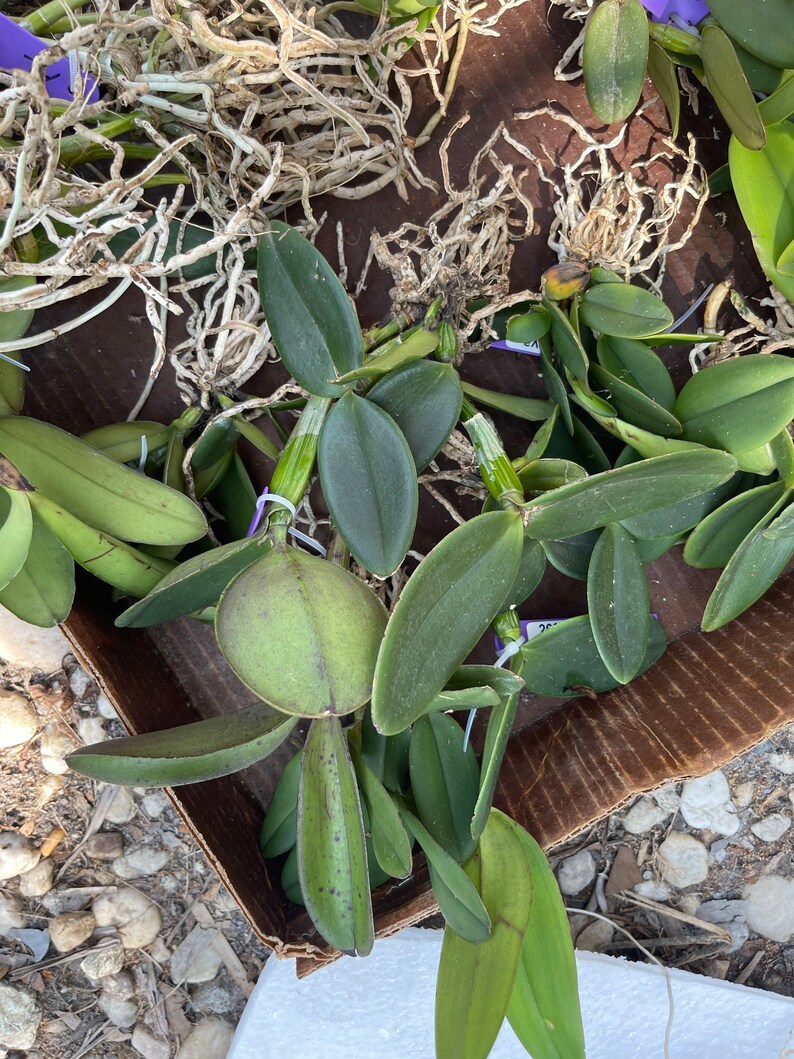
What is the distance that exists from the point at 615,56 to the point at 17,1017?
1.17 meters

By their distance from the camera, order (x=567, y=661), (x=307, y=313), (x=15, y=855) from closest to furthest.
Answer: (x=307, y=313)
(x=567, y=661)
(x=15, y=855)

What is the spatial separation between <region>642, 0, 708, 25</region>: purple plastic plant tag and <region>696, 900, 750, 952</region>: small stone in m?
1.02

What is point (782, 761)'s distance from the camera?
3.52ft

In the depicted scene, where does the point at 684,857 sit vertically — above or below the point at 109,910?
below

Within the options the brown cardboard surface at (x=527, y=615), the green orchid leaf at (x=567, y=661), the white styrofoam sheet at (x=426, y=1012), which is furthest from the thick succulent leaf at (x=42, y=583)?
the white styrofoam sheet at (x=426, y=1012)

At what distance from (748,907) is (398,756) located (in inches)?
27.3

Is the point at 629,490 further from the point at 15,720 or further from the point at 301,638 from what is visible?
the point at 15,720

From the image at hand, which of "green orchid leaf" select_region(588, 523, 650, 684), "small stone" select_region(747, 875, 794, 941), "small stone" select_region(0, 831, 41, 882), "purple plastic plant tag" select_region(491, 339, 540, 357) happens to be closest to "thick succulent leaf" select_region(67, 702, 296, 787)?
"green orchid leaf" select_region(588, 523, 650, 684)

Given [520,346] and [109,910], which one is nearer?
[520,346]

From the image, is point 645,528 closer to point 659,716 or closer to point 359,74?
point 659,716

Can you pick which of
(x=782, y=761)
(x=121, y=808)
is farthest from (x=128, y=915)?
(x=782, y=761)

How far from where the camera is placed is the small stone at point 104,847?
0.94 metres

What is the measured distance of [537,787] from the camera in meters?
0.74

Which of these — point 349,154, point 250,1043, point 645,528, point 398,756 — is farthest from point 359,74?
point 250,1043
